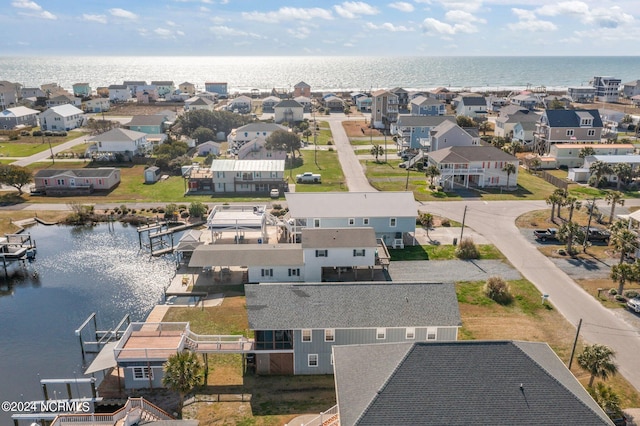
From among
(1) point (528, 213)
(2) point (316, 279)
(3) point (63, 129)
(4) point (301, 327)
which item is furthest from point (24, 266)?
(3) point (63, 129)

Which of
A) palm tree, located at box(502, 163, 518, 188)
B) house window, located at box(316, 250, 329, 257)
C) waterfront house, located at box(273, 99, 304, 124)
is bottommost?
house window, located at box(316, 250, 329, 257)

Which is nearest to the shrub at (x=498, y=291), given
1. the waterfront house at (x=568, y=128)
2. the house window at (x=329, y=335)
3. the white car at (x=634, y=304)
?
the white car at (x=634, y=304)

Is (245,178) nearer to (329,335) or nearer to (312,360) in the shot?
(312,360)

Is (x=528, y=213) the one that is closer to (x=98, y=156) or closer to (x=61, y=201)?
(x=61, y=201)

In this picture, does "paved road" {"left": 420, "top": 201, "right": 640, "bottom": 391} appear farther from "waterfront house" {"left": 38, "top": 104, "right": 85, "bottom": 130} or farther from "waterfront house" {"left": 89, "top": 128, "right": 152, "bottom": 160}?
"waterfront house" {"left": 38, "top": 104, "right": 85, "bottom": 130}

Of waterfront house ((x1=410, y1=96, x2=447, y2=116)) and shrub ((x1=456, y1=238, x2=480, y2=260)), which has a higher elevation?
waterfront house ((x1=410, y1=96, x2=447, y2=116))

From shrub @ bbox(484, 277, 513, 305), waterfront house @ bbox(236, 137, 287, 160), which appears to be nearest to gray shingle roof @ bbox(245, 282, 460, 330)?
shrub @ bbox(484, 277, 513, 305)

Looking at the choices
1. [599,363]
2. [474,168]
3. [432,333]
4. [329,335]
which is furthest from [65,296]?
[474,168]

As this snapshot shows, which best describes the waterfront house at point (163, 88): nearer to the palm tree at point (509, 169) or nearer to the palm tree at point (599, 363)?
the palm tree at point (509, 169)
